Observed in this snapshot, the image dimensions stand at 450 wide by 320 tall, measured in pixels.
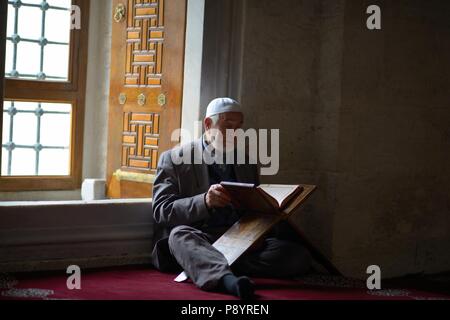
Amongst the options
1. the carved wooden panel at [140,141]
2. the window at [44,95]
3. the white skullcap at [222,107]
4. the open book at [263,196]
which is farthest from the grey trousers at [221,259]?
the window at [44,95]

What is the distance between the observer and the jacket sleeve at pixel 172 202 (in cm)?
450

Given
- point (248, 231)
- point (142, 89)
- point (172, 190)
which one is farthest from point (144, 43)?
point (248, 231)

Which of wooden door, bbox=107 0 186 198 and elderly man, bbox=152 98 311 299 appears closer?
elderly man, bbox=152 98 311 299

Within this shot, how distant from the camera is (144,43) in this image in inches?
231

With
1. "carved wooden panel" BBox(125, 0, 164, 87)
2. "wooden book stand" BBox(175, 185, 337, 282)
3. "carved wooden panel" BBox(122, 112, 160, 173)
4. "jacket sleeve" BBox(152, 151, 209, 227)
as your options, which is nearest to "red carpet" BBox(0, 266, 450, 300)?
"wooden book stand" BBox(175, 185, 337, 282)

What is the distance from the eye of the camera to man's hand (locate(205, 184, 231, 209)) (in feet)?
14.4

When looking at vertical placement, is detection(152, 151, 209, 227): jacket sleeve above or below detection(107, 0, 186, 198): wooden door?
below

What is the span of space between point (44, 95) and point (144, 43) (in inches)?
61.4

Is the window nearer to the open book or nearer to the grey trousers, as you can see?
the grey trousers

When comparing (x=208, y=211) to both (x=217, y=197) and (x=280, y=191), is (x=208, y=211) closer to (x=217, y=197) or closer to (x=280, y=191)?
(x=217, y=197)

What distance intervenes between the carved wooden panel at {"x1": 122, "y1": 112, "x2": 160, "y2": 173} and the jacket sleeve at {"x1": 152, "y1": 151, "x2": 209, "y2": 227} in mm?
1053

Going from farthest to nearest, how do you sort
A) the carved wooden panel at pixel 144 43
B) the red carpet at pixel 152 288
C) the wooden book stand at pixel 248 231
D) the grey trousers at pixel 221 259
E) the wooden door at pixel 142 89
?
the carved wooden panel at pixel 144 43 < the wooden door at pixel 142 89 < the wooden book stand at pixel 248 231 < the grey trousers at pixel 221 259 < the red carpet at pixel 152 288

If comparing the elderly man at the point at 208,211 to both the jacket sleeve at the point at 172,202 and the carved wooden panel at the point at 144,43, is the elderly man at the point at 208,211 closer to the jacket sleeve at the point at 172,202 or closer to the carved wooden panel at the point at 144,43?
the jacket sleeve at the point at 172,202

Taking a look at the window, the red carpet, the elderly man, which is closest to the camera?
the red carpet
